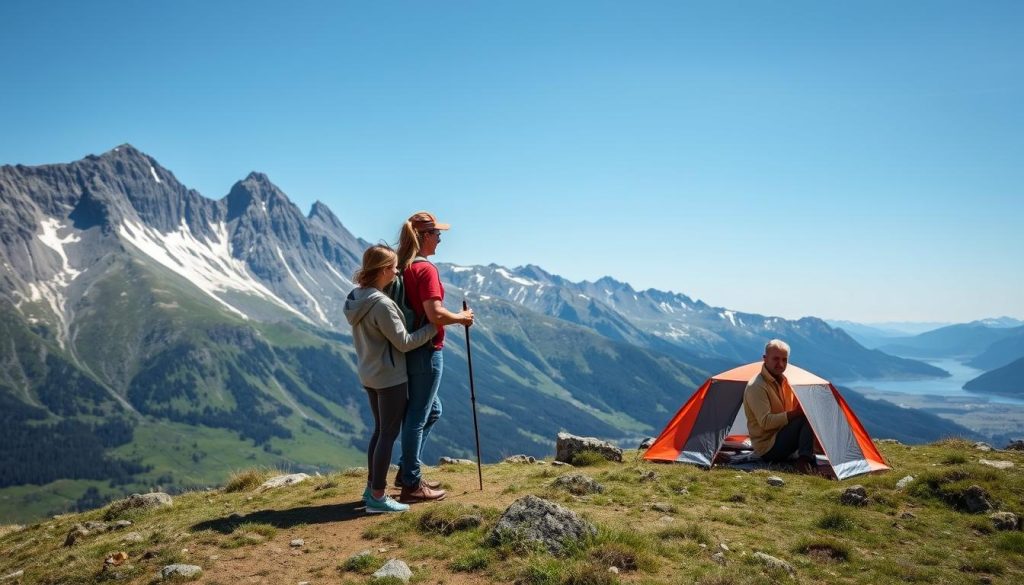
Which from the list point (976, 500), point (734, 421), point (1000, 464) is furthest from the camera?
point (734, 421)

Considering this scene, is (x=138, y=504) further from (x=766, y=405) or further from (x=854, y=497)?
(x=854, y=497)

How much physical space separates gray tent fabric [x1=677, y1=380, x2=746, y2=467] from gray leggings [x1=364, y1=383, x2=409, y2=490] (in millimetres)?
9670

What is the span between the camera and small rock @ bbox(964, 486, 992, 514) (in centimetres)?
1177

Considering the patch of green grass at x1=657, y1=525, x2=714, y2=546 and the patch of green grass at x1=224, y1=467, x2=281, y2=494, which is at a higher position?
the patch of green grass at x1=657, y1=525, x2=714, y2=546

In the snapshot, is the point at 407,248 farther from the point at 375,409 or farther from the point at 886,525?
the point at 886,525

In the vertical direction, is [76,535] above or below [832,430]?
below

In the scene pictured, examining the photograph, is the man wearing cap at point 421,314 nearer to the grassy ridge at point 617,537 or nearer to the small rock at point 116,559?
the grassy ridge at point 617,537

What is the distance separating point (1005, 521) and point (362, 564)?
10892 mm

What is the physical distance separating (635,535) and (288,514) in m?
6.59

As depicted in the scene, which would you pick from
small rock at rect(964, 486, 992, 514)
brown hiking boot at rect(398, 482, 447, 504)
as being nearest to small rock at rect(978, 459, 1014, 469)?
small rock at rect(964, 486, 992, 514)

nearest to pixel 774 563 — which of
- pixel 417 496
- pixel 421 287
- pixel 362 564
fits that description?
pixel 362 564

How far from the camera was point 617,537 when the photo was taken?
8758 mm

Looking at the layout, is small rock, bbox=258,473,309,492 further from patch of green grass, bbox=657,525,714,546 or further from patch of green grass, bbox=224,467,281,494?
patch of green grass, bbox=657,525,714,546

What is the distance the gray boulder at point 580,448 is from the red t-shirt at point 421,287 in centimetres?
881
